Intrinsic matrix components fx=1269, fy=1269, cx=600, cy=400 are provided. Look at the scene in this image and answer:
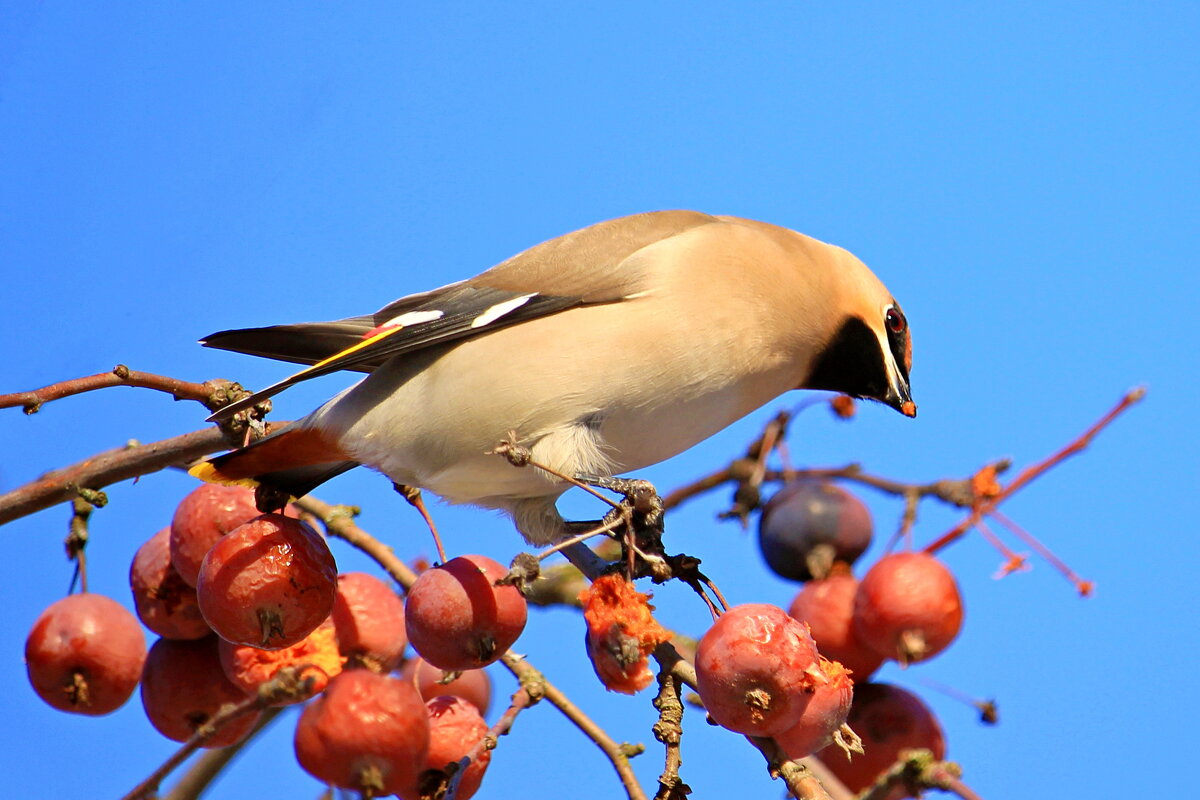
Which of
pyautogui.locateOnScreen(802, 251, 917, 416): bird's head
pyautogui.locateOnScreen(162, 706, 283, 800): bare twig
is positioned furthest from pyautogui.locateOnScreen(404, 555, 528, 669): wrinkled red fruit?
pyautogui.locateOnScreen(802, 251, 917, 416): bird's head

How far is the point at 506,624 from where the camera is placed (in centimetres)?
251

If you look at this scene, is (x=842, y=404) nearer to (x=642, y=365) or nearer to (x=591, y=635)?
(x=642, y=365)

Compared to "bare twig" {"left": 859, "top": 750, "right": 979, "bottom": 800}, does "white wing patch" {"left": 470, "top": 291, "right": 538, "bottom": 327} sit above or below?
above

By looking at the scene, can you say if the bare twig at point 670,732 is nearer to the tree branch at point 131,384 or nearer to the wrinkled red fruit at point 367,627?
the wrinkled red fruit at point 367,627

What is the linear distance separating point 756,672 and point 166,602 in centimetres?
136

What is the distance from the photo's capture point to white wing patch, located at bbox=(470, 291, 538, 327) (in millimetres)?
3043

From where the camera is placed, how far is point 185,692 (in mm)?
2736

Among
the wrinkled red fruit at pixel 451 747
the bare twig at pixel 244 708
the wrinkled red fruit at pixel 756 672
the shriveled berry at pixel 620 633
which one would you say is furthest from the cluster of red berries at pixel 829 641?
the bare twig at pixel 244 708

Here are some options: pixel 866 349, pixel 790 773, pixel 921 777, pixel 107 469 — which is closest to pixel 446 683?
pixel 107 469

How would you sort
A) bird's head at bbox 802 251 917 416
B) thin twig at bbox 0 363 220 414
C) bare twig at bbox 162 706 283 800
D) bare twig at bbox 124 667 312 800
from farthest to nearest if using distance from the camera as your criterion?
bird's head at bbox 802 251 917 416 < bare twig at bbox 162 706 283 800 < thin twig at bbox 0 363 220 414 < bare twig at bbox 124 667 312 800

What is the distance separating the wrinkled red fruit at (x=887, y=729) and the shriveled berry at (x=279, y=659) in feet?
3.76

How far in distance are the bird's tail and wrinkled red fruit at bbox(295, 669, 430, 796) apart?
652 millimetres

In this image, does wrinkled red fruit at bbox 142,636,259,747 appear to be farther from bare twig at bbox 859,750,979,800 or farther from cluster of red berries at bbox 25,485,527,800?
bare twig at bbox 859,750,979,800

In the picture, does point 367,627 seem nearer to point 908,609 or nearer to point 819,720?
point 819,720
